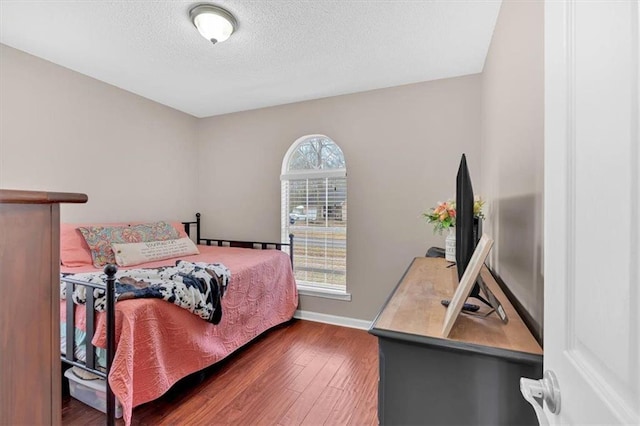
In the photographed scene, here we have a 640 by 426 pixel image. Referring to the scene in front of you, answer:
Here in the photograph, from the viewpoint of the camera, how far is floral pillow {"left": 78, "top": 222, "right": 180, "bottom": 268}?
240cm

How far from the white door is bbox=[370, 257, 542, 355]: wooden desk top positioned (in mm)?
193

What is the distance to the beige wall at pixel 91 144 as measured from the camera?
2.21 metres

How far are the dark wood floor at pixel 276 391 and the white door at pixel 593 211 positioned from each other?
4.98 ft

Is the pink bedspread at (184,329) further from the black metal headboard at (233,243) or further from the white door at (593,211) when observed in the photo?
the white door at (593,211)

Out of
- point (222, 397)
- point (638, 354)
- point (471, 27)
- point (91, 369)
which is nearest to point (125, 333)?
point (91, 369)

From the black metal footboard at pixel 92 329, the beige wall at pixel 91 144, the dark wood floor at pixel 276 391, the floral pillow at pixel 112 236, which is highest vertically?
the beige wall at pixel 91 144

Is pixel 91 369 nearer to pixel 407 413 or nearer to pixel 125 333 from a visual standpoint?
pixel 125 333

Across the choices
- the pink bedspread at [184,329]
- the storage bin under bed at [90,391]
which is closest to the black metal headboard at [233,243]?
the pink bedspread at [184,329]

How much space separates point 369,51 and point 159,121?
2.49 meters

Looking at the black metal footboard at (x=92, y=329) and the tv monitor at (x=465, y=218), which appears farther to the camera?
the black metal footboard at (x=92, y=329)

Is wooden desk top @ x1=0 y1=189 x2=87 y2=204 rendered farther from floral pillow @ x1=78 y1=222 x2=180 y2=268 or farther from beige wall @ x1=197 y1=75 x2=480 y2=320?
beige wall @ x1=197 y1=75 x2=480 y2=320

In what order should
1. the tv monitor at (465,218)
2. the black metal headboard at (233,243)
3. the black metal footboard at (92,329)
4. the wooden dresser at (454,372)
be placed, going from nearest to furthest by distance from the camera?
the wooden dresser at (454,372)
the tv monitor at (465,218)
the black metal footboard at (92,329)
the black metal headboard at (233,243)

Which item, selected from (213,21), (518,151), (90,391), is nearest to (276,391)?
(90,391)

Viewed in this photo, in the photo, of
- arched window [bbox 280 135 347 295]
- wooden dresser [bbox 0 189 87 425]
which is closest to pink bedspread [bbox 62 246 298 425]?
arched window [bbox 280 135 347 295]
